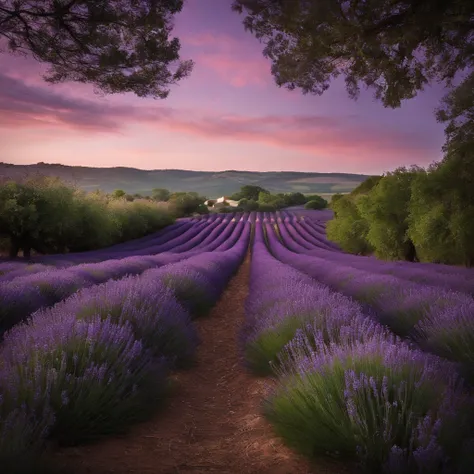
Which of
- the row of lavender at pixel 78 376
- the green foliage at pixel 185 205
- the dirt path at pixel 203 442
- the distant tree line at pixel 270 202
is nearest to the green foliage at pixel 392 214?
the dirt path at pixel 203 442

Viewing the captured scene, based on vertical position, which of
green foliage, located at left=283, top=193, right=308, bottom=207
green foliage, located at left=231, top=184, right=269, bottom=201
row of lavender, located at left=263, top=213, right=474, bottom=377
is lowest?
row of lavender, located at left=263, top=213, right=474, bottom=377

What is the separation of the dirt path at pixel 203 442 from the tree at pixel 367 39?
→ 12.2 ft

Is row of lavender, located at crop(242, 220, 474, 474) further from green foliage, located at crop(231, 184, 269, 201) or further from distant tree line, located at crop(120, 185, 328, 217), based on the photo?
green foliage, located at crop(231, 184, 269, 201)

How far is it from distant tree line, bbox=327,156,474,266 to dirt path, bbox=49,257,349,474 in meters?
10.1

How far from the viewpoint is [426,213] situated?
56.1 feet

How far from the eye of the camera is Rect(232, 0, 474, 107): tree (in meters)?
3.86

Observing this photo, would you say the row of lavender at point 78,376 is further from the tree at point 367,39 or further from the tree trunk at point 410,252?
the tree trunk at point 410,252

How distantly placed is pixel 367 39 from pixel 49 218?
1956 centimetres

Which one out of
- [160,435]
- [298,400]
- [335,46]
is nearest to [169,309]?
[160,435]

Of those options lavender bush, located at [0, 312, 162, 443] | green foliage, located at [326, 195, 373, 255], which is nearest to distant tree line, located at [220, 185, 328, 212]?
green foliage, located at [326, 195, 373, 255]

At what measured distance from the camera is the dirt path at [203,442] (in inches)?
86.6

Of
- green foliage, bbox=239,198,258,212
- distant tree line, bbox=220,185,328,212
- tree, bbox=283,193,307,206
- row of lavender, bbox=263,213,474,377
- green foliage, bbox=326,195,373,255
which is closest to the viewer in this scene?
row of lavender, bbox=263,213,474,377

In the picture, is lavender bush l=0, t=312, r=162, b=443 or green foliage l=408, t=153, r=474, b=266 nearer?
lavender bush l=0, t=312, r=162, b=443

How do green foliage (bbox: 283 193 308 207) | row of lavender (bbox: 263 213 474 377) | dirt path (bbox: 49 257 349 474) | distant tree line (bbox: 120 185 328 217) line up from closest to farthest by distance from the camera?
dirt path (bbox: 49 257 349 474), row of lavender (bbox: 263 213 474 377), distant tree line (bbox: 120 185 328 217), green foliage (bbox: 283 193 308 207)
